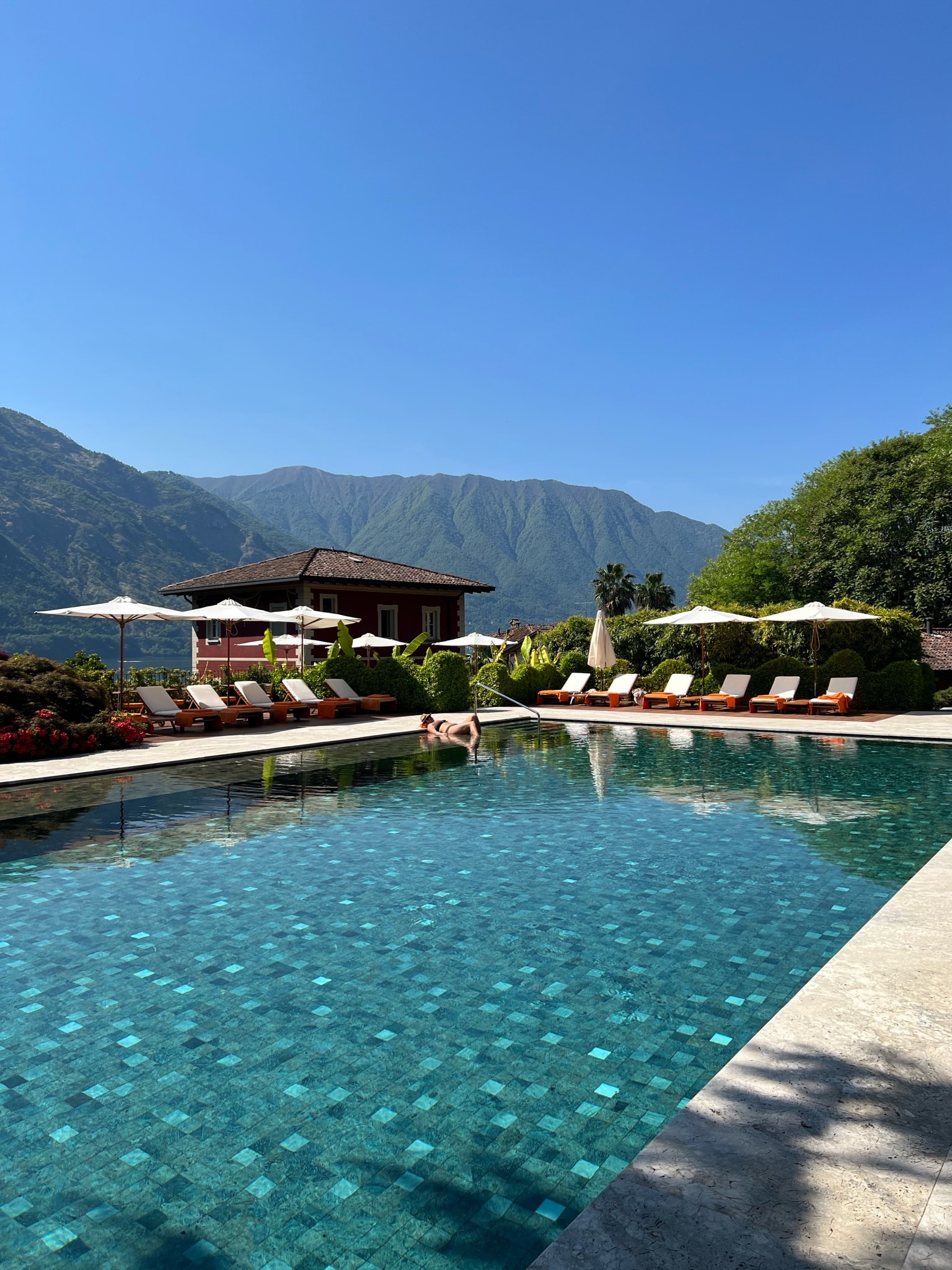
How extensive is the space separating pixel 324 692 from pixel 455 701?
11.3 ft

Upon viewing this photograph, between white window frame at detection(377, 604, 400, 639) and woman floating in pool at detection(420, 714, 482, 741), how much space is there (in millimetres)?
16357

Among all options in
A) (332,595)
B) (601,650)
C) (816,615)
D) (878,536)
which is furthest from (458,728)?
(878,536)

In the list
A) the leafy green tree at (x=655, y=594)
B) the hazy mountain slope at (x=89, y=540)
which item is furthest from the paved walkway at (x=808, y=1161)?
the hazy mountain slope at (x=89, y=540)

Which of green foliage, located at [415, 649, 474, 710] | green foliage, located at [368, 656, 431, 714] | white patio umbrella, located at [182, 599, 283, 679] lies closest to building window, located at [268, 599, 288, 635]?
green foliage, located at [368, 656, 431, 714]

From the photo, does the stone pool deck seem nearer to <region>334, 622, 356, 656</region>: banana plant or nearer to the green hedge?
the green hedge

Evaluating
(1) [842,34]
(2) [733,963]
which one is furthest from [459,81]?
(2) [733,963]

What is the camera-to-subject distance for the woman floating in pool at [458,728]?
50.3ft

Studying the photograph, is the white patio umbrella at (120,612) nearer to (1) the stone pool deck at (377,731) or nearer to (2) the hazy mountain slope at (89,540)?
(1) the stone pool deck at (377,731)

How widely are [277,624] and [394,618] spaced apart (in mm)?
4751

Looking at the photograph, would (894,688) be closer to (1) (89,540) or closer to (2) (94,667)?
(2) (94,667)

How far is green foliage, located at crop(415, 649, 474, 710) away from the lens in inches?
798

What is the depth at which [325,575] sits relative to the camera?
29391 mm

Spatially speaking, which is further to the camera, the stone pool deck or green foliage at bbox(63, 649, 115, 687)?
green foliage at bbox(63, 649, 115, 687)

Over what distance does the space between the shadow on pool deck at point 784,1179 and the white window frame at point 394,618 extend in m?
29.5
